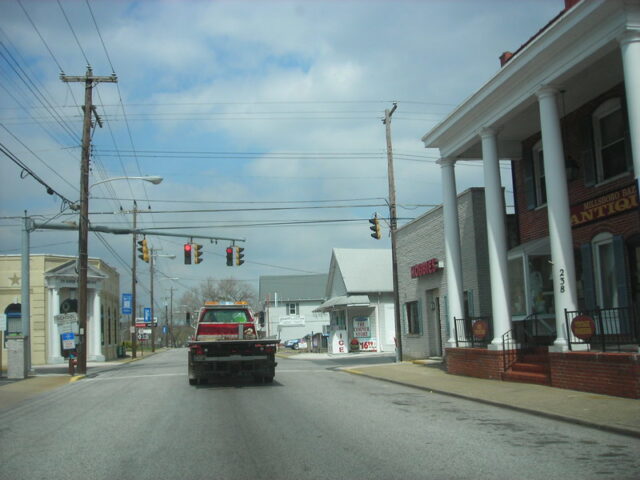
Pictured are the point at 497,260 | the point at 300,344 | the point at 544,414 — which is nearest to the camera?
the point at 544,414

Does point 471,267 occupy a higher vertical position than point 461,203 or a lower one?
lower

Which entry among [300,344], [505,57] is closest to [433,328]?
[505,57]

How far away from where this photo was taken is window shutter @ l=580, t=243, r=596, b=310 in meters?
16.0

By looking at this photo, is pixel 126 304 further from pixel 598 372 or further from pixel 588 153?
pixel 598 372

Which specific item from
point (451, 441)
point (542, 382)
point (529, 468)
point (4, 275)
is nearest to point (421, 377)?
point (542, 382)

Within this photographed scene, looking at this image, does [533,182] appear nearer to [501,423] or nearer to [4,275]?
[501,423]

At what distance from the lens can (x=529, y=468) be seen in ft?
23.2

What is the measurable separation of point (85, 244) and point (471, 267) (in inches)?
607

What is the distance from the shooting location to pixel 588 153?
16234mm

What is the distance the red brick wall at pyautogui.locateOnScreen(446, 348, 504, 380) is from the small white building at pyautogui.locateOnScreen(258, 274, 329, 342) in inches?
2000

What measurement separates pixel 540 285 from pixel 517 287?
0.89 metres

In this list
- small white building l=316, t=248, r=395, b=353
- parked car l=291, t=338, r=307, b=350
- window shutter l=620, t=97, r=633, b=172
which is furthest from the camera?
parked car l=291, t=338, r=307, b=350

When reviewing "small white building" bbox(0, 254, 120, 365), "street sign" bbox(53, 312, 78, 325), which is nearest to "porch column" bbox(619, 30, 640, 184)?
"street sign" bbox(53, 312, 78, 325)

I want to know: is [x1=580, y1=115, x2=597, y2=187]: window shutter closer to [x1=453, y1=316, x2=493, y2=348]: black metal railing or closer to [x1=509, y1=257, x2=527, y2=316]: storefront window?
[x1=509, y1=257, x2=527, y2=316]: storefront window
